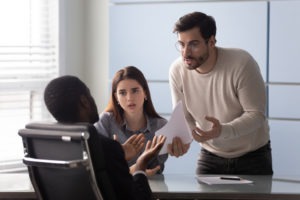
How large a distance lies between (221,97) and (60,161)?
149 centimetres

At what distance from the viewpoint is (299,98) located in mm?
4289

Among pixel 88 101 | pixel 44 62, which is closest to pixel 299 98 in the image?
pixel 44 62

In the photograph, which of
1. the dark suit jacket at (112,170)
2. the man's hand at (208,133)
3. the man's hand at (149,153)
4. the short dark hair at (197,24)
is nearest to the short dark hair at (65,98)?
the dark suit jacket at (112,170)

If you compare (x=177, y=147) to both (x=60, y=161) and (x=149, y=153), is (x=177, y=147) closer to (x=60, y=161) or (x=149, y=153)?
(x=149, y=153)

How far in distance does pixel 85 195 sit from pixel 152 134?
1310 mm

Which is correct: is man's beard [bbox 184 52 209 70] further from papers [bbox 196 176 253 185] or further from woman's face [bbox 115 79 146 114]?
papers [bbox 196 176 253 185]

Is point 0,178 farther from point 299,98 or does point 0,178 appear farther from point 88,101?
point 299,98

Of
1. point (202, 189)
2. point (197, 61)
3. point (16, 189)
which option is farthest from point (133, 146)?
point (197, 61)

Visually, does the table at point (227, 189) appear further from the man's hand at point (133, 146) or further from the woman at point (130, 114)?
the woman at point (130, 114)

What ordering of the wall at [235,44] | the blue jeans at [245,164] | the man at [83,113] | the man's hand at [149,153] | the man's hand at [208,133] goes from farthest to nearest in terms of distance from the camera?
1. the wall at [235,44]
2. the blue jeans at [245,164]
3. the man's hand at [208,133]
4. the man's hand at [149,153]
5. the man at [83,113]

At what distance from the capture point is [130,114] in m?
3.70

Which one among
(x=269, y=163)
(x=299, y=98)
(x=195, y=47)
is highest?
(x=195, y=47)

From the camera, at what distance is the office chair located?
2295 mm

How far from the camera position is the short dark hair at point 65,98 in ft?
7.92
